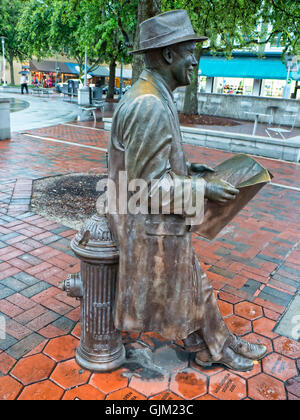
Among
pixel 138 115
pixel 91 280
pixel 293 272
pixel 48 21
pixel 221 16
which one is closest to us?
pixel 138 115

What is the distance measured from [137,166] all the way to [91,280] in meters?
0.92

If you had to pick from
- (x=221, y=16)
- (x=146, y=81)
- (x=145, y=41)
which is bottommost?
(x=146, y=81)

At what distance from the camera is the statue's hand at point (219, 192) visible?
1.97 m

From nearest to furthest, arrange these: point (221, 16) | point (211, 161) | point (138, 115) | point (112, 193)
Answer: point (138, 115) < point (112, 193) < point (221, 16) < point (211, 161)

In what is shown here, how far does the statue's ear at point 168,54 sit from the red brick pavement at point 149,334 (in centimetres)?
197

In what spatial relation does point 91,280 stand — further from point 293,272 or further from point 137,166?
point 293,272

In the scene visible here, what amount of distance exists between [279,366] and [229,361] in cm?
38

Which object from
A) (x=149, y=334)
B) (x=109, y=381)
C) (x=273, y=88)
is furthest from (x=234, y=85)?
(x=109, y=381)

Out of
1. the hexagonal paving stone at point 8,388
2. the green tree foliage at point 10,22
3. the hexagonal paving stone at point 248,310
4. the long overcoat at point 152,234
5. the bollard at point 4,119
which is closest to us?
the long overcoat at point 152,234

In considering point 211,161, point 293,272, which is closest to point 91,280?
point 293,272

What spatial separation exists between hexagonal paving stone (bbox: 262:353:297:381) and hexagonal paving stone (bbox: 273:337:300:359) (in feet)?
0.22

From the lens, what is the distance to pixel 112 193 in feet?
7.23

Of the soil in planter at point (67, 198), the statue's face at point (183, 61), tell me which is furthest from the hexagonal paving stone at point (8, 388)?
the soil in planter at point (67, 198)

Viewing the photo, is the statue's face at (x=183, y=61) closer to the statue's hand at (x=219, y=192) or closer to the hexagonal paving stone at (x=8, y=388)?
the statue's hand at (x=219, y=192)
